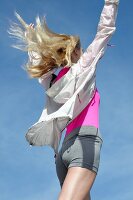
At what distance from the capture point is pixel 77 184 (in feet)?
19.4

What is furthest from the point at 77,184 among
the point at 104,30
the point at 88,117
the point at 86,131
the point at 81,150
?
the point at 104,30

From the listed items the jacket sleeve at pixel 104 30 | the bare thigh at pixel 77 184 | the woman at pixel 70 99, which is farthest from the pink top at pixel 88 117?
the bare thigh at pixel 77 184

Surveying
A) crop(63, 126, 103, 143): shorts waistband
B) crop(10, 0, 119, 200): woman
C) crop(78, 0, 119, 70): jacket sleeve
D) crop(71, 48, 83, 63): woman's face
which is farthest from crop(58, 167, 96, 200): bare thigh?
crop(71, 48, 83, 63): woman's face

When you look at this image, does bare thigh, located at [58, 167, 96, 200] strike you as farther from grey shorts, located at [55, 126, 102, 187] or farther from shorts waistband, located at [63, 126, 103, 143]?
shorts waistband, located at [63, 126, 103, 143]

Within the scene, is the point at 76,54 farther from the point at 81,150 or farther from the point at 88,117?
the point at 81,150

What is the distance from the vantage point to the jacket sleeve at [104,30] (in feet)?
20.4

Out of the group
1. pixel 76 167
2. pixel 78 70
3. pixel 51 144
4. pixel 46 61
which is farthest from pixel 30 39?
pixel 76 167

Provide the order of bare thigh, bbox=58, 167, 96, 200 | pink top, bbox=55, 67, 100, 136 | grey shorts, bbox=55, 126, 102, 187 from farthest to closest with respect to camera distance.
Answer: pink top, bbox=55, 67, 100, 136, grey shorts, bbox=55, 126, 102, 187, bare thigh, bbox=58, 167, 96, 200

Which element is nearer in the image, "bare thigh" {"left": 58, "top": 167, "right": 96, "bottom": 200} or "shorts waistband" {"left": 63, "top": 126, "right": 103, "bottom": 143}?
"bare thigh" {"left": 58, "top": 167, "right": 96, "bottom": 200}

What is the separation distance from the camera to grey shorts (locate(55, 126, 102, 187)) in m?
6.12

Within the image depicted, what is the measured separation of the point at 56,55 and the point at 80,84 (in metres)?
0.62

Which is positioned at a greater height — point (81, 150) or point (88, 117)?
point (88, 117)

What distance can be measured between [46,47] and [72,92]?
0.77 m

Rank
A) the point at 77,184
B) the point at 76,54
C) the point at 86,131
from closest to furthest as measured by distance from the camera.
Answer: the point at 77,184 → the point at 86,131 → the point at 76,54
